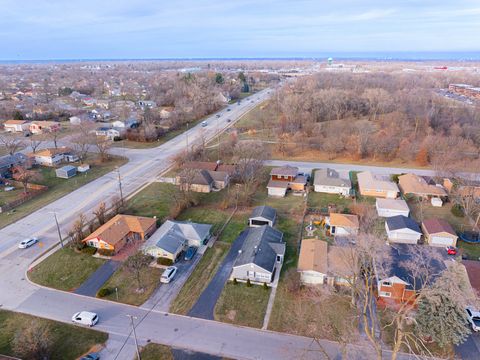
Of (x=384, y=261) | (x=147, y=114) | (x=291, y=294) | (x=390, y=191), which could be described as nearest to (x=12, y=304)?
(x=291, y=294)

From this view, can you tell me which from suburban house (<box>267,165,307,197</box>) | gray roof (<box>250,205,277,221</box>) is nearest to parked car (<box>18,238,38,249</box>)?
gray roof (<box>250,205,277,221</box>)

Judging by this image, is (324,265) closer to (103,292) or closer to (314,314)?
(314,314)

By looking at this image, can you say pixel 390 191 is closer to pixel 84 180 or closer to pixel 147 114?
pixel 84 180

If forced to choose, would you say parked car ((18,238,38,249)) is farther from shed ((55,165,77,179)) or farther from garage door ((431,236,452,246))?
garage door ((431,236,452,246))

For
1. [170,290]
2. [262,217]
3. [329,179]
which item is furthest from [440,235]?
[170,290]

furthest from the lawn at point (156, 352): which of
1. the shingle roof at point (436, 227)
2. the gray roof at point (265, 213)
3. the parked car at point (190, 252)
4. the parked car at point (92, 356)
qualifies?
the shingle roof at point (436, 227)
